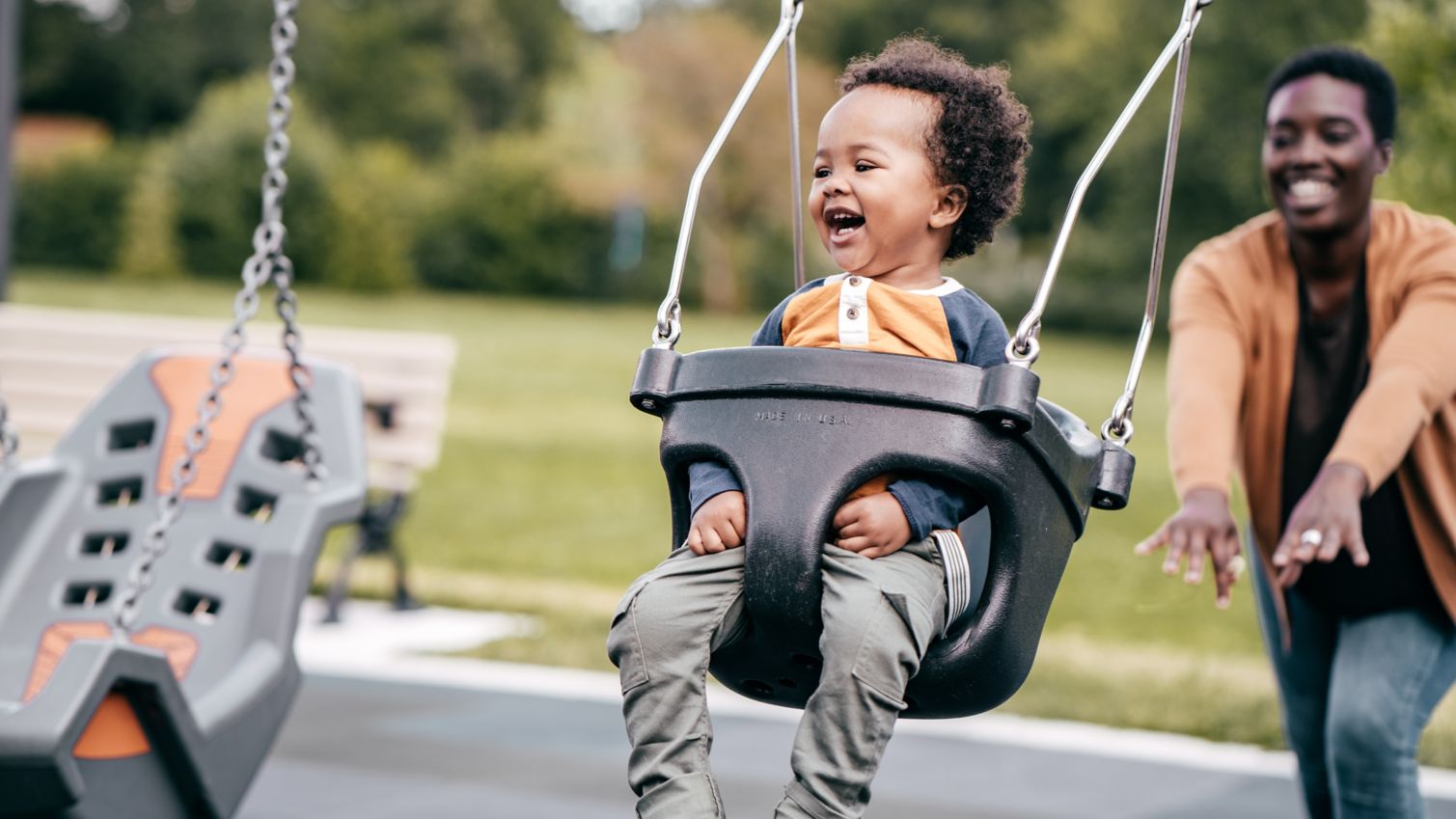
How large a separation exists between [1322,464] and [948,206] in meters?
1.16

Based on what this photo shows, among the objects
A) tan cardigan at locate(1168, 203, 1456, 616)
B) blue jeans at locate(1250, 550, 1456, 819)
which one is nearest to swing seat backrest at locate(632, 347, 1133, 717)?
tan cardigan at locate(1168, 203, 1456, 616)

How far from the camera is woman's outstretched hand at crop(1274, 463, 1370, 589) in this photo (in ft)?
8.99

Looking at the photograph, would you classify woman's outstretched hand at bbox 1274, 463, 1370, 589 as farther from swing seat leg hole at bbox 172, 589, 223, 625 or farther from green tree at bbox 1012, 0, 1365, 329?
green tree at bbox 1012, 0, 1365, 329

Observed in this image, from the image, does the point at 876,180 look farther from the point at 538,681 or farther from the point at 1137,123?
the point at 1137,123

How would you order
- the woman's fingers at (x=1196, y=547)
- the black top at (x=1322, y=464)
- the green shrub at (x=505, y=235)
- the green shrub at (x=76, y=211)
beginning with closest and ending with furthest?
the woman's fingers at (x=1196, y=547) < the black top at (x=1322, y=464) < the green shrub at (x=76, y=211) < the green shrub at (x=505, y=235)

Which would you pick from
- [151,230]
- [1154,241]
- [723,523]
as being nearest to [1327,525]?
[1154,241]

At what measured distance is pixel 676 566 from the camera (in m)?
2.16

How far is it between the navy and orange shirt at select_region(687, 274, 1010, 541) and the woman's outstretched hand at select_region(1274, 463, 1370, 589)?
768 mm

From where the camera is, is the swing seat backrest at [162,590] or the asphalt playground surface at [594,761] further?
the asphalt playground surface at [594,761]

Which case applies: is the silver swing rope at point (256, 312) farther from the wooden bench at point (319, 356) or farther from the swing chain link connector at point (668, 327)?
the wooden bench at point (319, 356)

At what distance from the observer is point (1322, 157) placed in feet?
10.0

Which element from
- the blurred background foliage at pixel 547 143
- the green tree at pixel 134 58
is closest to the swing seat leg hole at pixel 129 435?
the blurred background foliage at pixel 547 143

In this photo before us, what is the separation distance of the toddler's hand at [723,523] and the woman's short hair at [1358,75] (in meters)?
1.56

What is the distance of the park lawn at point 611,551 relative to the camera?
623 centimetres
